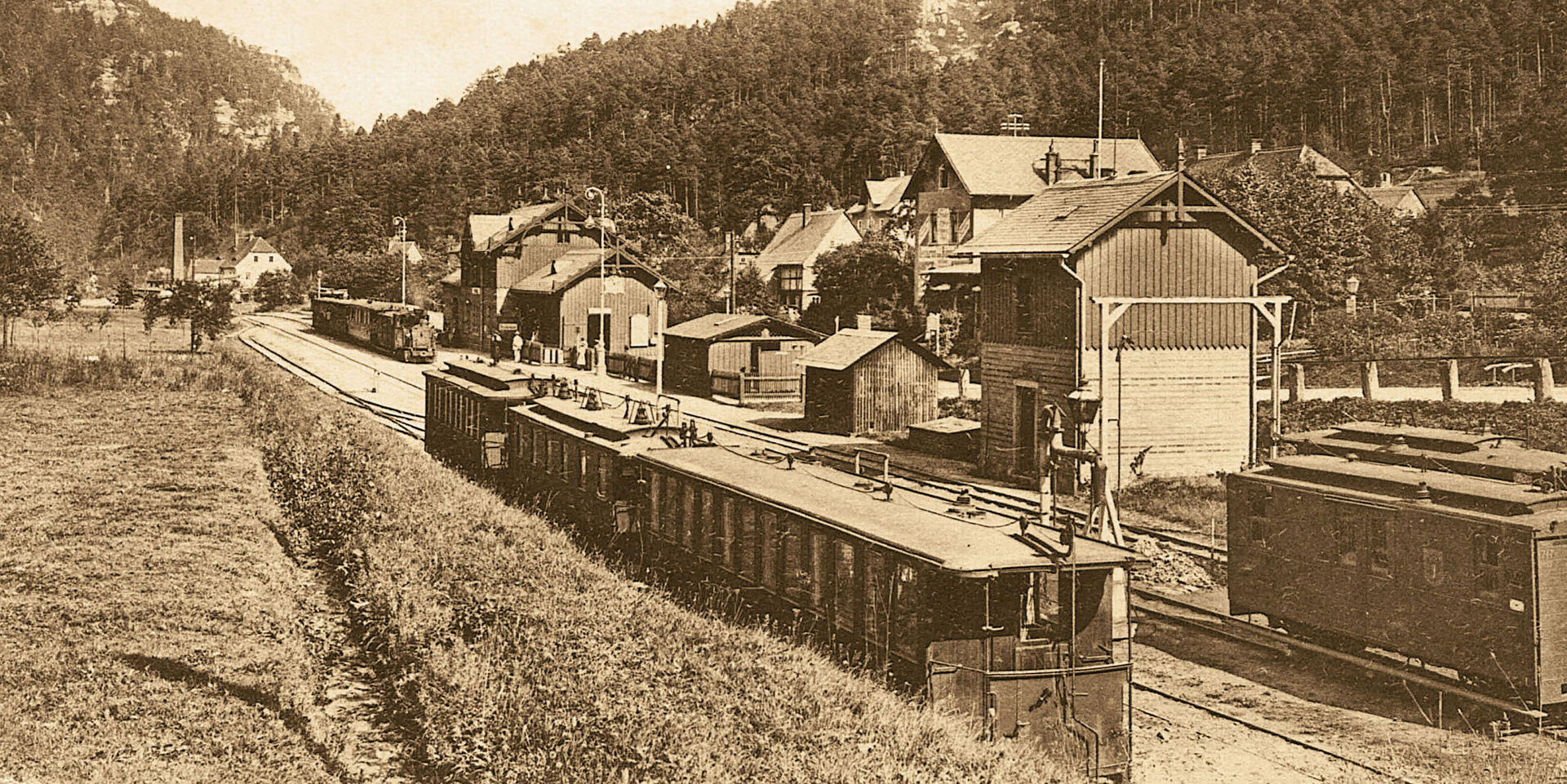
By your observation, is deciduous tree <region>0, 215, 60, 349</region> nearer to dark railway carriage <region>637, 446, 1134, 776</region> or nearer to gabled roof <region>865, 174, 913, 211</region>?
dark railway carriage <region>637, 446, 1134, 776</region>

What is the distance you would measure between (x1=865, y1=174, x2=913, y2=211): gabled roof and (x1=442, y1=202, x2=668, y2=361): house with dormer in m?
26.5

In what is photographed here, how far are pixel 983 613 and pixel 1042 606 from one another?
0.62 meters

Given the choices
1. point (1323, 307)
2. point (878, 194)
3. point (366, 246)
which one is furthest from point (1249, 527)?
point (366, 246)

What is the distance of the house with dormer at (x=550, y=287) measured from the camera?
181 feet

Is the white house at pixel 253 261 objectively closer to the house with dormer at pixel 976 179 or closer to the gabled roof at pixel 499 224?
the gabled roof at pixel 499 224

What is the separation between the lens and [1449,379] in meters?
30.8

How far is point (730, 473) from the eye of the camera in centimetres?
1639

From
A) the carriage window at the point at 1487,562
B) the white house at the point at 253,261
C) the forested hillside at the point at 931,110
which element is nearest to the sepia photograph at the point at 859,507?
the carriage window at the point at 1487,562

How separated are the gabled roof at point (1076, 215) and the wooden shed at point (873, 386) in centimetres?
550

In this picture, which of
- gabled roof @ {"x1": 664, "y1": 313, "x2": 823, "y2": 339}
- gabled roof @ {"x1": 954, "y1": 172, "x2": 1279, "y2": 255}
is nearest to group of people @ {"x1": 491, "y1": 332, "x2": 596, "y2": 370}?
gabled roof @ {"x1": 664, "y1": 313, "x2": 823, "y2": 339}

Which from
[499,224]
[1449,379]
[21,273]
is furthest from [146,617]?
[499,224]

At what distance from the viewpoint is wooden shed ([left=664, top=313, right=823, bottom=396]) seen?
143ft

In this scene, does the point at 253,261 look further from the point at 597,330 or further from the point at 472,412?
the point at 472,412

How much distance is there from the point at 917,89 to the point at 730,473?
360ft
